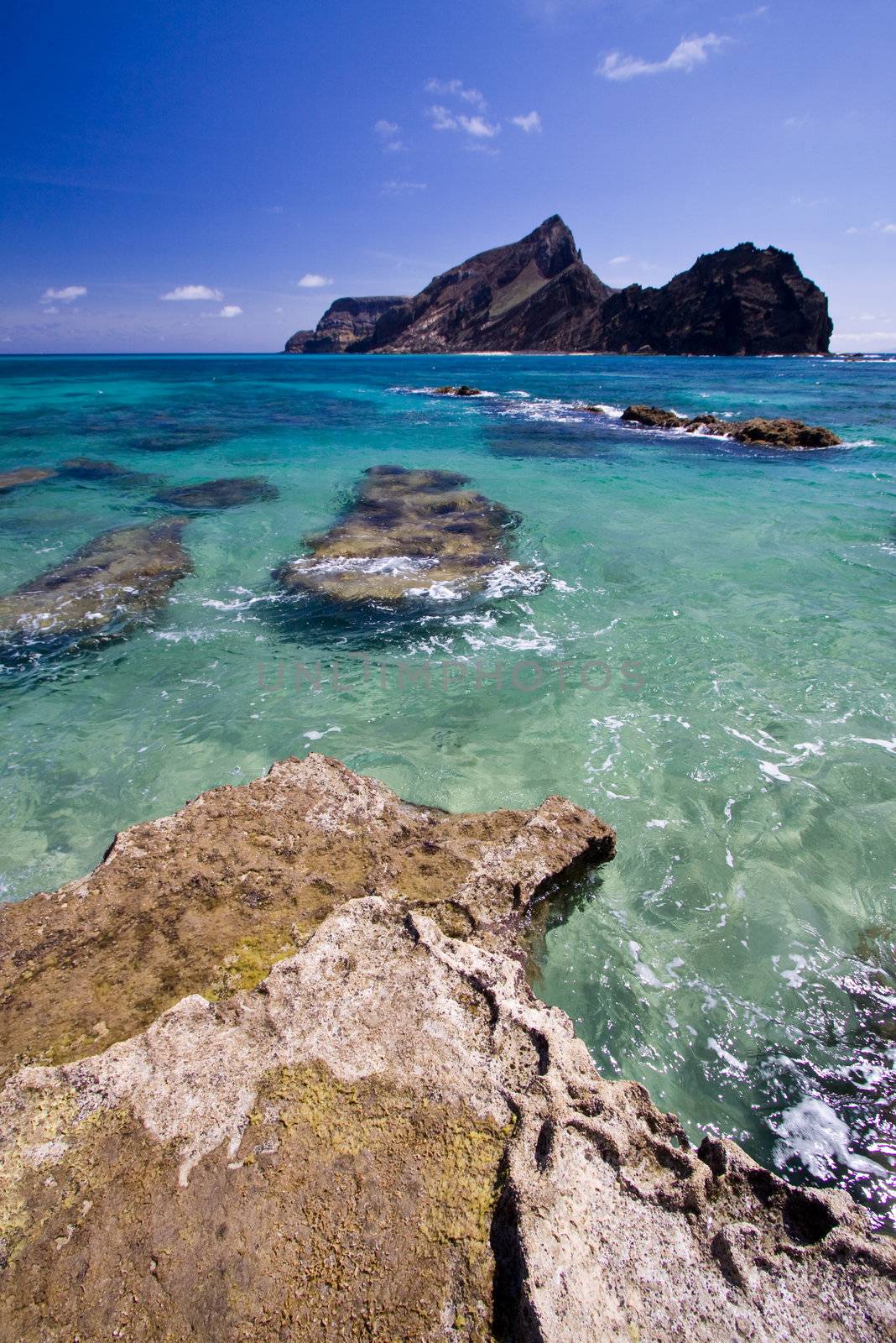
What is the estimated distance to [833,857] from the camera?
213 inches

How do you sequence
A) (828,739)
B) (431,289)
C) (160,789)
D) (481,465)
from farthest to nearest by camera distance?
1. (431,289)
2. (481,465)
3. (828,739)
4. (160,789)

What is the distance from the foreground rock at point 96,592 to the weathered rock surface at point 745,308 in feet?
485

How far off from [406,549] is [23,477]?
16.9 meters

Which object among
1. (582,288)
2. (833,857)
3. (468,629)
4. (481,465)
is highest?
(582,288)

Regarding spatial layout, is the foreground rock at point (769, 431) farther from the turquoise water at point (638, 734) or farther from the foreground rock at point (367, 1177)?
the foreground rock at point (367, 1177)

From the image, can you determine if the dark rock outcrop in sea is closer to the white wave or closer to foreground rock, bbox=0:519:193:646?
foreground rock, bbox=0:519:193:646

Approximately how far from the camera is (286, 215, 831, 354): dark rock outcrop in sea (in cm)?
12400

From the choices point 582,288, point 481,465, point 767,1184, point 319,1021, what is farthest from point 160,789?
point 582,288

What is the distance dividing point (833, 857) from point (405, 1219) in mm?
4871

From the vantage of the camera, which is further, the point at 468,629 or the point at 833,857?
the point at 468,629

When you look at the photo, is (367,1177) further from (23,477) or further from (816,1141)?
(23,477)

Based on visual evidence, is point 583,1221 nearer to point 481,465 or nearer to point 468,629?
point 468,629

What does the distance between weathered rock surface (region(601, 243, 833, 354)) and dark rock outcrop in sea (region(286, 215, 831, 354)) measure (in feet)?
0.59

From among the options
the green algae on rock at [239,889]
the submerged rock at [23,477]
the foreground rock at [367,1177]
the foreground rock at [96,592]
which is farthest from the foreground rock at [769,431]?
the foreground rock at [367,1177]
